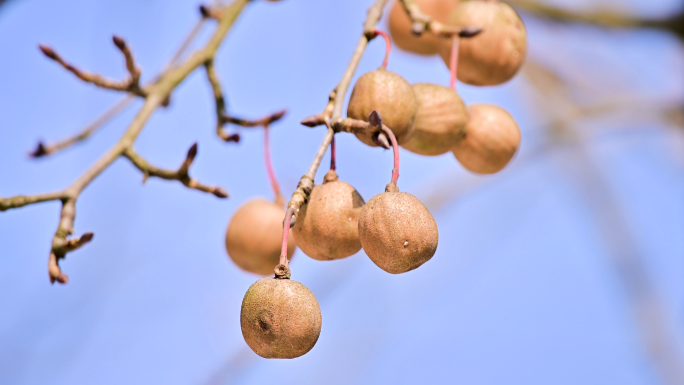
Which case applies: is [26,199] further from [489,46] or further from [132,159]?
[489,46]

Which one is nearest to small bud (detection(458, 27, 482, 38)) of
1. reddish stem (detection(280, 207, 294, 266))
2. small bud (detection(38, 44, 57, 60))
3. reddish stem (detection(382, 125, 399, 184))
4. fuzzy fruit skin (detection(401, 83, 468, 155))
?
fuzzy fruit skin (detection(401, 83, 468, 155))

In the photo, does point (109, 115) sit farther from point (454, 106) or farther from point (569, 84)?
point (569, 84)

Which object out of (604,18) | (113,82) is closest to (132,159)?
(113,82)

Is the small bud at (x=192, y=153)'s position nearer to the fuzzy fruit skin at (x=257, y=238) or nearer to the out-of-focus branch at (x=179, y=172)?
the out-of-focus branch at (x=179, y=172)

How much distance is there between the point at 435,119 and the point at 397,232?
0.23m

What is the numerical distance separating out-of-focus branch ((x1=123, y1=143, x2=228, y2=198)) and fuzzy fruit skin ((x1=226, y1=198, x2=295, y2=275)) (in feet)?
0.17

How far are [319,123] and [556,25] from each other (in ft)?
3.72

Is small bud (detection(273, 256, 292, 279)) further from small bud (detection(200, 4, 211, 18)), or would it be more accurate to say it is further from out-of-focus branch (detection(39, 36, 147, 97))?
small bud (detection(200, 4, 211, 18))

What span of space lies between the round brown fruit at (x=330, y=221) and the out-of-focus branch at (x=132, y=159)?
242mm

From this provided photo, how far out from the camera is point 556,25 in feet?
5.42

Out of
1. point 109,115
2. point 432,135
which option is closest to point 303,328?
point 432,135

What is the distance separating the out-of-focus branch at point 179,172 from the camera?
0.91 meters

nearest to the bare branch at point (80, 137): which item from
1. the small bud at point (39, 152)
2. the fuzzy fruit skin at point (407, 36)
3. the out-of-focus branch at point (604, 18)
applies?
the small bud at point (39, 152)

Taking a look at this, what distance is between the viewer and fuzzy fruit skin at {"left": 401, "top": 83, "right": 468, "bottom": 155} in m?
0.77
